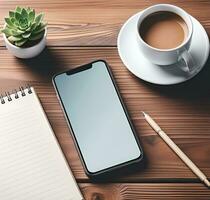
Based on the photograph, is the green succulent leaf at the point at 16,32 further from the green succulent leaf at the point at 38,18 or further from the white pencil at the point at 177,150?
the white pencil at the point at 177,150

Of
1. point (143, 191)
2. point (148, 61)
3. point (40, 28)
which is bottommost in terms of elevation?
point (143, 191)

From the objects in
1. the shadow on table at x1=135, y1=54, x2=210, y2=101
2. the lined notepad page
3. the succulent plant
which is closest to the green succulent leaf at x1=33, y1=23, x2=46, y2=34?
the succulent plant

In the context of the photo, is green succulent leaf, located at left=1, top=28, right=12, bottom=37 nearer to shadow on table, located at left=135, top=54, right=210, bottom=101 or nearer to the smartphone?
the smartphone

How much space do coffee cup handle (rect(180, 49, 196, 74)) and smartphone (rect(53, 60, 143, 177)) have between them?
12 cm

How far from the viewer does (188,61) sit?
1.01 metres

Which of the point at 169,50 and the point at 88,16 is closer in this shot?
the point at 169,50

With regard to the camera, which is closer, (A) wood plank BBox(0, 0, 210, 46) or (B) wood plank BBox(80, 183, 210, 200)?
(B) wood plank BBox(80, 183, 210, 200)

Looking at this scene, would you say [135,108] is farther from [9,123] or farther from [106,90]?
[9,123]

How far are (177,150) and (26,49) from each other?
29 cm

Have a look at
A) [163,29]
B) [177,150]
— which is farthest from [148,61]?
[177,150]

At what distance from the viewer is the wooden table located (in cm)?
98

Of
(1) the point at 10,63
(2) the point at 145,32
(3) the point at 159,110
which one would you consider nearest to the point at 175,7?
(2) the point at 145,32

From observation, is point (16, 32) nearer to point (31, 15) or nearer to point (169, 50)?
point (31, 15)

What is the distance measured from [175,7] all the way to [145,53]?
90mm
